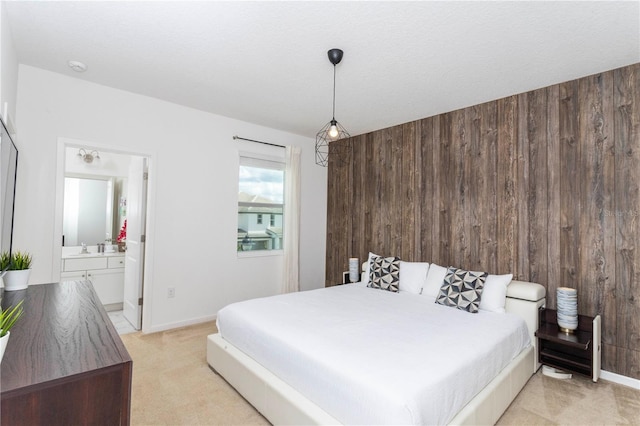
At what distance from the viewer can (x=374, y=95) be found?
3275mm

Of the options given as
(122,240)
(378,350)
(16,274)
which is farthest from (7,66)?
(378,350)

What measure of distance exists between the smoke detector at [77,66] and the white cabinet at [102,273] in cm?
240

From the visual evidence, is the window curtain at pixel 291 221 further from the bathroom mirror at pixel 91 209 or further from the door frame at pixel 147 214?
the bathroom mirror at pixel 91 209

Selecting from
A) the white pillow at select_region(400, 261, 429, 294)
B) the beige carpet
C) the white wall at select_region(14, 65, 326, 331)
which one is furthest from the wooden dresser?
the white pillow at select_region(400, 261, 429, 294)

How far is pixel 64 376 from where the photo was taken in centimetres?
90

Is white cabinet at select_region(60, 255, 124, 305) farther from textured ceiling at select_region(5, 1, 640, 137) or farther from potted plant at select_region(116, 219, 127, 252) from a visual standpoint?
textured ceiling at select_region(5, 1, 640, 137)

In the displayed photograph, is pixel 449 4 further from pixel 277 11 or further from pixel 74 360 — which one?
pixel 74 360

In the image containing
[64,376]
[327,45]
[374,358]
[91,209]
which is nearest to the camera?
[64,376]

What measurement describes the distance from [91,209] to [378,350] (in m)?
4.83

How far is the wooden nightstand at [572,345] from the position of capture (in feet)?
8.13

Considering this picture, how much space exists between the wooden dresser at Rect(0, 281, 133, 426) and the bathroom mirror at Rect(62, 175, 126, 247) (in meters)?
4.09

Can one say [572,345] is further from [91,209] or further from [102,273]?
[91,209]

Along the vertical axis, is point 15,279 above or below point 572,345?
above

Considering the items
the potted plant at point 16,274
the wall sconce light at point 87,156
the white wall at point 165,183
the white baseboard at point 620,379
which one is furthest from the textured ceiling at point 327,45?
the white baseboard at point 620,379
